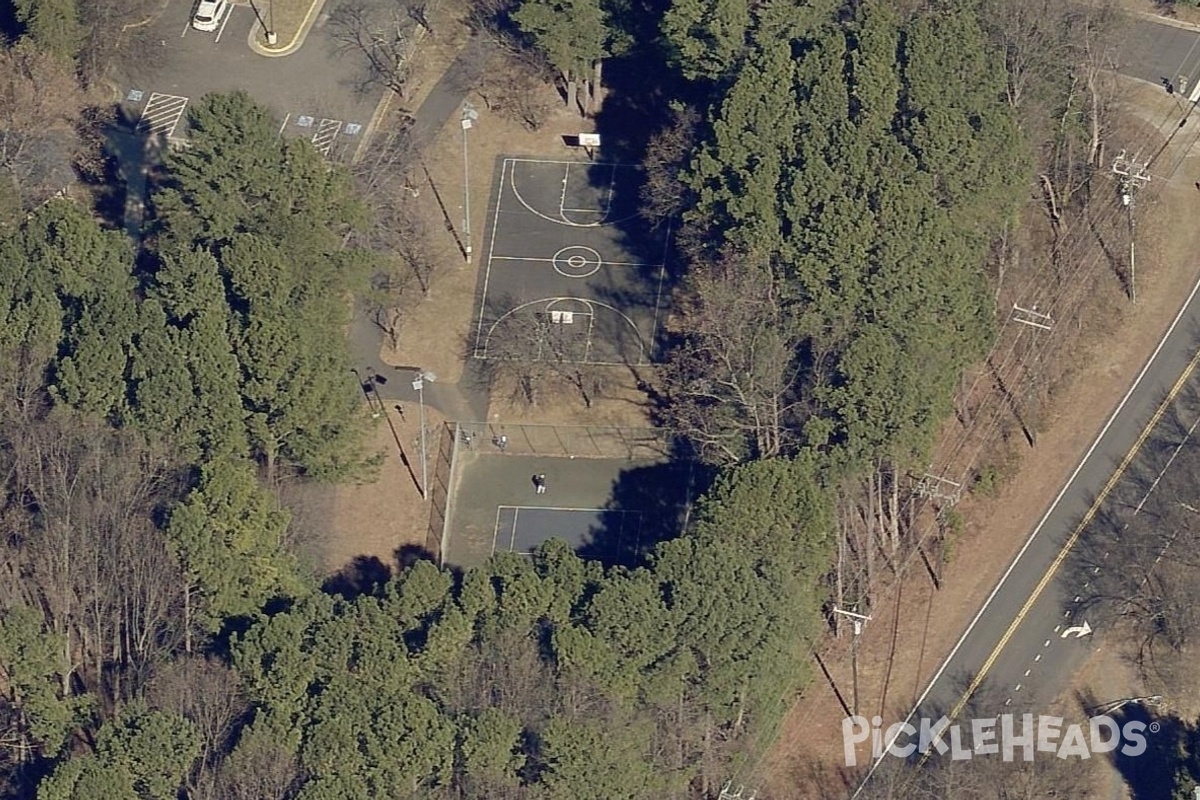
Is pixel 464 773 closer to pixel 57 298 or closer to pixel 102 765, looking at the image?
pixel 102 765

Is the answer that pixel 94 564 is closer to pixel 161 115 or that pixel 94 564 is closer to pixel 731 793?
pixel 731 793

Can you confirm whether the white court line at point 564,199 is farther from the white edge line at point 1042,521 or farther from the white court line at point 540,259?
the white edge line at point 1042,521

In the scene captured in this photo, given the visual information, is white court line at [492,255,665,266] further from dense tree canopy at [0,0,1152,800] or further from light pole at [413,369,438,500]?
light pole at [413,369,438,500]

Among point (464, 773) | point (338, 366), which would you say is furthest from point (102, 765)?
point (338, 366)

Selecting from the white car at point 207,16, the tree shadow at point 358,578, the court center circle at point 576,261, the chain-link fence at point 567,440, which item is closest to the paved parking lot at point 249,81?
the white car at point 207,16

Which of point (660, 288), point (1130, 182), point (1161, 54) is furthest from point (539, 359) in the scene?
point (1161, 54)
